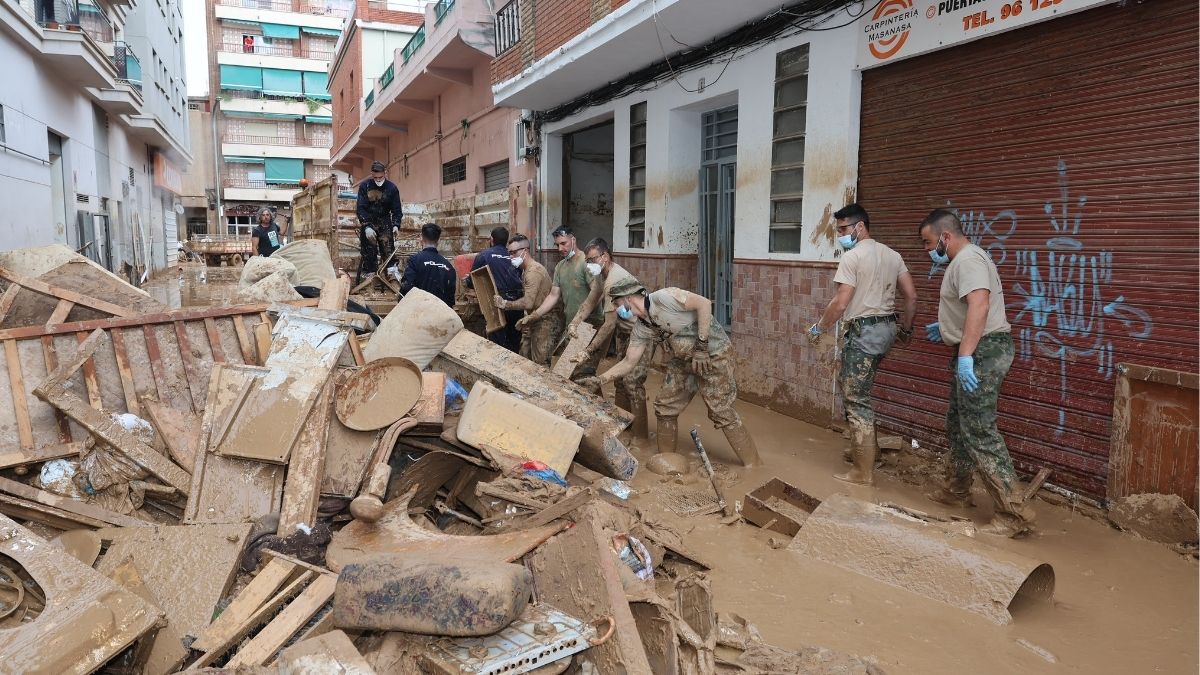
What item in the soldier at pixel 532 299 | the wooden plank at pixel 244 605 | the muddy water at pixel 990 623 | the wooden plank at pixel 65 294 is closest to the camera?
the wooden plank at pixel 244 605

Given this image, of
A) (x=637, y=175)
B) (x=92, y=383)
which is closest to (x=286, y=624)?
(x=92, y=383)

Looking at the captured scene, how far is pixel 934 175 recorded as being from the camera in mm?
5441

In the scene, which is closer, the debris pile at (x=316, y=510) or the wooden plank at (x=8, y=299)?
the debris pile at (x=316, y=510)

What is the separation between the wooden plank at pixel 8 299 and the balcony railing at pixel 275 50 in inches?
1873

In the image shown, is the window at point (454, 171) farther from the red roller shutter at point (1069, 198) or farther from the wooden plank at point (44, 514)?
the wooden plank at point (44, 514)

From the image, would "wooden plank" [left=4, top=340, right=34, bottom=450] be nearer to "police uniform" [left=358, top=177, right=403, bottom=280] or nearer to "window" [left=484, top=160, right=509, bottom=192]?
"police uniform" [left=358, top=177, right=403, bottom=280]

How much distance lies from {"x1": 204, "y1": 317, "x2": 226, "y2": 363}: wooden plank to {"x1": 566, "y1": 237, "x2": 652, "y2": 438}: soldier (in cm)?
261

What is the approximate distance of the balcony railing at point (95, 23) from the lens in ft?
47.7

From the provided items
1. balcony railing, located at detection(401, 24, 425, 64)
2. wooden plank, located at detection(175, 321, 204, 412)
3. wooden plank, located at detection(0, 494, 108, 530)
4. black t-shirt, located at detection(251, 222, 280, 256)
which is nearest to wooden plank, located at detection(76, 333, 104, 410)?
wooden plank, located at detection(175, 321, 204, 412)

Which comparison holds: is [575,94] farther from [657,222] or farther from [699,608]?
[699,608]

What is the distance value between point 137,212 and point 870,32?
81.3 ft

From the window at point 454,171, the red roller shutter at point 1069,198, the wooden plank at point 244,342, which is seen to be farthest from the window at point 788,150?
the window at point 454,171

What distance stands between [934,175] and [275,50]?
49871 millimetres

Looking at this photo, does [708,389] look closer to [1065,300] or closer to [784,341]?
[784,341]
